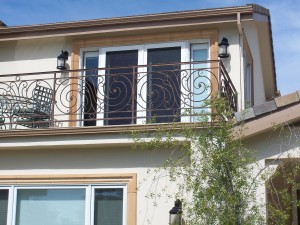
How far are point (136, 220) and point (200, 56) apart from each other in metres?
3.93

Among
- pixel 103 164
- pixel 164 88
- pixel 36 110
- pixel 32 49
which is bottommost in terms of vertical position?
pixel 103 164

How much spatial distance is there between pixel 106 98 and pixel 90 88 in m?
0.82

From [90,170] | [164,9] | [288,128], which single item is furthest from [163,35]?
[288,128]

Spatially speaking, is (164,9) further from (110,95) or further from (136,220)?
(136,220)

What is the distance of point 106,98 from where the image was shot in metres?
12.2

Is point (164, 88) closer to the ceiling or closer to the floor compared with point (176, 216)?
closer to the ceiling

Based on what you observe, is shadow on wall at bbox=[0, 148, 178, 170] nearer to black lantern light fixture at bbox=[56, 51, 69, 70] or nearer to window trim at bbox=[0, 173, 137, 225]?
window trim at bbox=[0, 173, 137, 225]

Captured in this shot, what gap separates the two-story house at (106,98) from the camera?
10727 mm

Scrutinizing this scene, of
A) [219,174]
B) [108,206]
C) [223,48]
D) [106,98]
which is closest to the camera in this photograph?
[219,174]

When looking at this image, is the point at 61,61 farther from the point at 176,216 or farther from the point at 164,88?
the point at 176,216

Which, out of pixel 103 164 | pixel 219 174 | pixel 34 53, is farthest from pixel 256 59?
pixel 219 174

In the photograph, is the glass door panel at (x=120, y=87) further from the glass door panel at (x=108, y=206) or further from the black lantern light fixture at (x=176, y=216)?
the black lantern light fixture at (x=176, y=216)

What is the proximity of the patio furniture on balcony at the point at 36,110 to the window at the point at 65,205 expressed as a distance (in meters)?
1.31

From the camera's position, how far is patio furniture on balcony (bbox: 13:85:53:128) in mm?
11595
